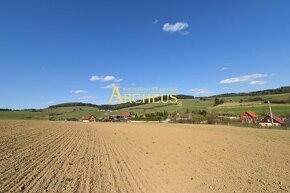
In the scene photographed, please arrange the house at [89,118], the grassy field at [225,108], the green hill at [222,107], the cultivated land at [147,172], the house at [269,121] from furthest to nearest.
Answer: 1. the house at [89,118]
2. the green hill at [222,107]
3. the grassy field at [225,108]
4. the house at [269,121]
5. the cultivated land at [147,172]

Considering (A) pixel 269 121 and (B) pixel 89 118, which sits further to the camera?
(B) pixel 89 118

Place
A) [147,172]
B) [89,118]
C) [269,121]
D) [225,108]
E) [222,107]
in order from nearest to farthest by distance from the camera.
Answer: [147,172] → [269,121] → [225,108] → [222,107] → [89,118]

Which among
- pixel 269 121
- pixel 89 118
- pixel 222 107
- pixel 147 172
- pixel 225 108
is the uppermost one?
pixel 222 107

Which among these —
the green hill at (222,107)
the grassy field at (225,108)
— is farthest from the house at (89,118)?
the green hill at (222,107)

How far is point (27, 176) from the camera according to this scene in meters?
10.9

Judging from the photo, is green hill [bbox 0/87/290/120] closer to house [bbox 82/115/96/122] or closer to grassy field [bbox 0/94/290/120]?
grassy field [bbox 0/94/290/120]

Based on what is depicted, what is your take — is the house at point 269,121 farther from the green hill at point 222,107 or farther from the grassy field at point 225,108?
the grassy field at point 225,108

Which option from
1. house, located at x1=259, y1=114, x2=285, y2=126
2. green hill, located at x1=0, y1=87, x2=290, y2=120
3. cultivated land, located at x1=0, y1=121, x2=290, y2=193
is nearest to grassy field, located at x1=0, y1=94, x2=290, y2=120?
green hill, located at x1=0, y1=87, x2=290, y2=120

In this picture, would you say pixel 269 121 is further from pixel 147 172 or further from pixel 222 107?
pixel 147 172

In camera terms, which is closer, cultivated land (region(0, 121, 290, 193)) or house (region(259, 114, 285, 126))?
cultivated land (region(0, 121, 290, 193))

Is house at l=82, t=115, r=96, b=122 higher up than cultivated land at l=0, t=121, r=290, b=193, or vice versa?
house at l=82, t=115, r=96, b=122

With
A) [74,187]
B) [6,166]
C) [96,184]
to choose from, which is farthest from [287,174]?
[6,166]

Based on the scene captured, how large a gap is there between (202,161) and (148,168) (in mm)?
3039

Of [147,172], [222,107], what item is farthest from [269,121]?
[147,172]
